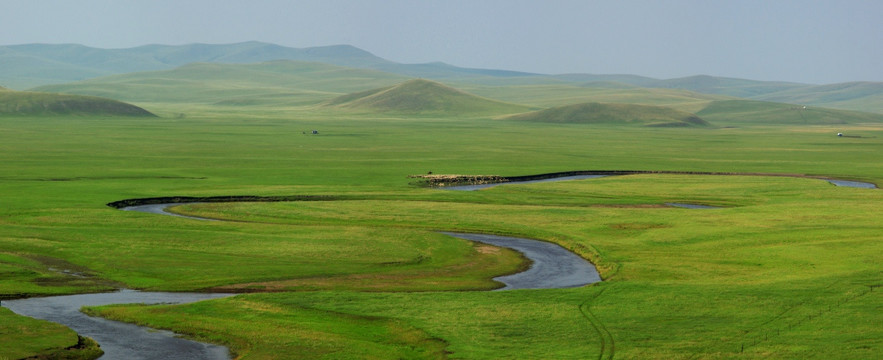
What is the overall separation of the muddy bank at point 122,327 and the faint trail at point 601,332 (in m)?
15.9

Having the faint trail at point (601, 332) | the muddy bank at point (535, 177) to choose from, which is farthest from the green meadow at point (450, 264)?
the muddy bank at point (535, 177)

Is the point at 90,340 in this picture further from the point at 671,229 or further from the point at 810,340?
the point at 671,229

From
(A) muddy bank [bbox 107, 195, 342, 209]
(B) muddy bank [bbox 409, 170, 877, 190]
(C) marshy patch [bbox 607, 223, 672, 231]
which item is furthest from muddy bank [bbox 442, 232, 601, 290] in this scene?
(B) muddy bank [bbox 409, 170, 877, 190]

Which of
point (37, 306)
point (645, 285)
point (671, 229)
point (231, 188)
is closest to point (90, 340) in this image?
point (37, 306)

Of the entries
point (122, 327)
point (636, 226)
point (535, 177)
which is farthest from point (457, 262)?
point (535, 177)

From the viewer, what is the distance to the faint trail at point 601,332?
135 feet

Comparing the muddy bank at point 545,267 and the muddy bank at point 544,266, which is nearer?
the muddy bank at point 545,267

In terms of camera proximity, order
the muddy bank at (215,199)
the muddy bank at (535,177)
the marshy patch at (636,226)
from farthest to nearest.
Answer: the muddy bank at (535,177), the muddy bank at (215,199), the marshy patch at (636,226)

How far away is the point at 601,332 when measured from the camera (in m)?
44.6

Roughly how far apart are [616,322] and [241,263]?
2548cm

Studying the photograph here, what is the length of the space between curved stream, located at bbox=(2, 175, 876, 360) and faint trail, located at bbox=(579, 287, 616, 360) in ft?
23.1

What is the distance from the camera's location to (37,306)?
49.0 meters

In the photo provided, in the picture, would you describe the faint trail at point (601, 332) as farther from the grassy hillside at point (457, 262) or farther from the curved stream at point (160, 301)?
the curved stream at point (160, 301)

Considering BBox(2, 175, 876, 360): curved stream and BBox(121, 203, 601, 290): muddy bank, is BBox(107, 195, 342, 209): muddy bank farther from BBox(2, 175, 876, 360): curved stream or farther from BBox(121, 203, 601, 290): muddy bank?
BBox(2, 175, 876, 360): curved stream
